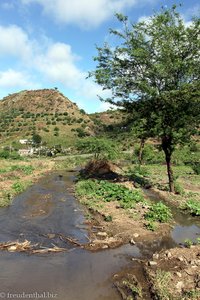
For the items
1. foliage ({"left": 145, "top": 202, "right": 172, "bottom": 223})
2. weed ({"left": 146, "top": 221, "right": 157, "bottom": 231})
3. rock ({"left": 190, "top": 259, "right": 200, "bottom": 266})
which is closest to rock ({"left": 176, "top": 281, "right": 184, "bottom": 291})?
rock ({"left": 190, "top": 259, "right": 200, "bottom": 266})

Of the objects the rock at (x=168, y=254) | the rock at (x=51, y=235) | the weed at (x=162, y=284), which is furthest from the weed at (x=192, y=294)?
the rock at (x=51, y=235)

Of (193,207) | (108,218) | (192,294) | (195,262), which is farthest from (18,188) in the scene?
(192,294)

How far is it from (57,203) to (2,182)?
799cm

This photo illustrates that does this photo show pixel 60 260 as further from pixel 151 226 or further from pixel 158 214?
pixel 158 214

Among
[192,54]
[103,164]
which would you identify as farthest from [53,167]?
[192,54]

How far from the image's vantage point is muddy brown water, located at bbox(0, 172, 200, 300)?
9.20m

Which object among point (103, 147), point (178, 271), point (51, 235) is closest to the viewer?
point (178, 271)

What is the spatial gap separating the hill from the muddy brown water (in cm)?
6133

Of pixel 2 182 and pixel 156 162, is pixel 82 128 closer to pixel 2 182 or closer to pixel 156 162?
pixel 156 162

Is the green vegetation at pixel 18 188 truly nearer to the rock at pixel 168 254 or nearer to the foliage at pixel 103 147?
the foliage at pixel 103 147

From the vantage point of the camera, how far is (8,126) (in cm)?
9594

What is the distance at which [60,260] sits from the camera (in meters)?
11.3

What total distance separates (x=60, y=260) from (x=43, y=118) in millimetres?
93896

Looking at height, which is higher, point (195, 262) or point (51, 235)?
point (195, 262)
